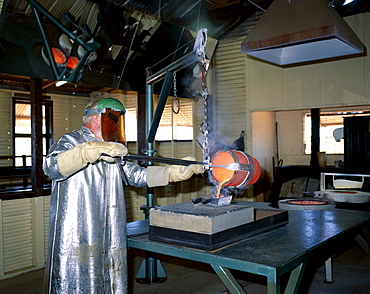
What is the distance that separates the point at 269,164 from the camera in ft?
36.2

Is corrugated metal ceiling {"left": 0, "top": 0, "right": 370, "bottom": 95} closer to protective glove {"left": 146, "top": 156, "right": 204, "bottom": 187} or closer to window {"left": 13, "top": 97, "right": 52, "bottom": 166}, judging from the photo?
window {"left": 13, "top": 97, "right": 52, "bottom": 166}

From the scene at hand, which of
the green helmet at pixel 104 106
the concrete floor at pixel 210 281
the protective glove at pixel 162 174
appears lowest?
the concrete floor at pixel 210 281

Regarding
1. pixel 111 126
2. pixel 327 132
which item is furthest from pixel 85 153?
pixel 327 132

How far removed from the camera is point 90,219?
310cm

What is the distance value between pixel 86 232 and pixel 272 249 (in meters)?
1.47

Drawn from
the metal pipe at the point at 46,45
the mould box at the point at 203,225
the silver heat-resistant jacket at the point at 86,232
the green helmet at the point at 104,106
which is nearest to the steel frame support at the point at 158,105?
the green helmet at the point at 104,106

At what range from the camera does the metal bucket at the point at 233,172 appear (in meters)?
3.01

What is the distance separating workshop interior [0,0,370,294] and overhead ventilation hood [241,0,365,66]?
19 mm

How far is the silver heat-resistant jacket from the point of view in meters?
3.03

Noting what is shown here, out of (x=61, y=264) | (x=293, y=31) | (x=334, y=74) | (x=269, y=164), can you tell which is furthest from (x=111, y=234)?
(x=269, y=164)

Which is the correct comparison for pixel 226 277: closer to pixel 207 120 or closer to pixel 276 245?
pixel 276 245

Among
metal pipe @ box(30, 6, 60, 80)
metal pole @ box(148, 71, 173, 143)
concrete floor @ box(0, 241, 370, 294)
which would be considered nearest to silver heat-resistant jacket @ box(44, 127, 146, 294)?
metal pole @ box(148, 71, 173, 143)

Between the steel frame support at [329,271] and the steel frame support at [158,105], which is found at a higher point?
the steel frame support at [158,105]

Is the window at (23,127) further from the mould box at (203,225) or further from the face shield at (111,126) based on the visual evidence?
the mould box at (203,225)
